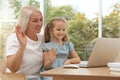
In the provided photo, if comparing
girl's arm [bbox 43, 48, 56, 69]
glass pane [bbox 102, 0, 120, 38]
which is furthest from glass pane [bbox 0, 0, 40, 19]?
girl's arm [bbox 43, 48, 56, 69]

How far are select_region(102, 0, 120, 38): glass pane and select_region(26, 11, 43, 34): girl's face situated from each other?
263 cm

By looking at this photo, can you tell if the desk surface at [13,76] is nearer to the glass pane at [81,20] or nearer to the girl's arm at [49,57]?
the girl's arm at [49,57]

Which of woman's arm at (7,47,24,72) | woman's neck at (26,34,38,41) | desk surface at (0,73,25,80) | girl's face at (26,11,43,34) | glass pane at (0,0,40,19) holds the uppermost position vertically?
glass pane at (0,0,40,19)

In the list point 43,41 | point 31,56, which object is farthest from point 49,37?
point 31,56

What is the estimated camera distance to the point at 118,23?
441 cm

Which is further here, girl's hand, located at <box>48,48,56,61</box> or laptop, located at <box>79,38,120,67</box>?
girl's hand, located at <box>48,48,56,61</box>

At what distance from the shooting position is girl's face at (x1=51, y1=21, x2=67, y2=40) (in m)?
2.20

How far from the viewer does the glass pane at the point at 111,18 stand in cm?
440

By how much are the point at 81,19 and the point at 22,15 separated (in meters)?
2.63

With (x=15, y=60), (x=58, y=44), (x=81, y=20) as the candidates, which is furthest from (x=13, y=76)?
(x=81, y=20)

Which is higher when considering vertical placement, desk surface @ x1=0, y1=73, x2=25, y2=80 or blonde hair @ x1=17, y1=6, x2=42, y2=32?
blonde hair @ x1=17, y1=6, x2=42, y2=32

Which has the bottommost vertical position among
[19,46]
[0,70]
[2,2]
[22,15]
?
[0,70]

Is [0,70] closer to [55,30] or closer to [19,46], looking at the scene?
[19,46]

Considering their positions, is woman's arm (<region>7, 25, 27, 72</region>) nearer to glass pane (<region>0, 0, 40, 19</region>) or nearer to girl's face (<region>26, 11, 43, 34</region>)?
girl's face (<region>26, 11, 43, 34</region>)
